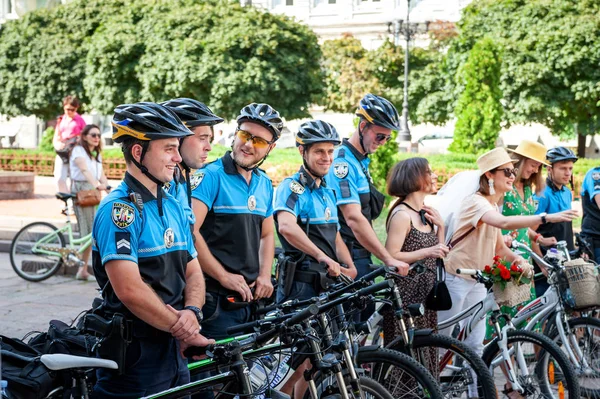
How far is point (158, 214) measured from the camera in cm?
391

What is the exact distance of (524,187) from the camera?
24.6 ft

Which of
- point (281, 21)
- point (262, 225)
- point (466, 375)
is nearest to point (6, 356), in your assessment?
point (262, 225)

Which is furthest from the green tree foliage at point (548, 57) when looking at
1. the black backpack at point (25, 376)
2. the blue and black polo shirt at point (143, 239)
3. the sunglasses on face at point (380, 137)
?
the black backpack at point (25, 376)

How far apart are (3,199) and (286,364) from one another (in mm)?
16908

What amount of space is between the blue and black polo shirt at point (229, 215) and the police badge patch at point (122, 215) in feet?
4.09

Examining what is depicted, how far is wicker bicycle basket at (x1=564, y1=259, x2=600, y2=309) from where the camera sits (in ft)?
21.0

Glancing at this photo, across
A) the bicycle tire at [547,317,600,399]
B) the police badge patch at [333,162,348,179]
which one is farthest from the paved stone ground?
the bicycle tire at [547,317,600,399]

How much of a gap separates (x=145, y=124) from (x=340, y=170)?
2.44m

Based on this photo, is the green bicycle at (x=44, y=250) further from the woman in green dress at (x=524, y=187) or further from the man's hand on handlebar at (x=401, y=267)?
the man's hand on handlebar at (x=401, y=267)

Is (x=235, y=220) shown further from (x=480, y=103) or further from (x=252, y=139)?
(x=480, y=103)

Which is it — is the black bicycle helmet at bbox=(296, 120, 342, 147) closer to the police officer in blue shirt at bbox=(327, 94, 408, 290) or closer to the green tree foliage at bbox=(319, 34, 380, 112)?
the police officer in blue shirt at bbox=(327, 94, 408, 290)

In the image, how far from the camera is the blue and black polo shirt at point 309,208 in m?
5.68

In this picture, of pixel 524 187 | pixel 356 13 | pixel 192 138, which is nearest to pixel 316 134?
pixel 192 138

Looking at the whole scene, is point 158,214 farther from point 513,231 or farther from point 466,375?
point 513,231
